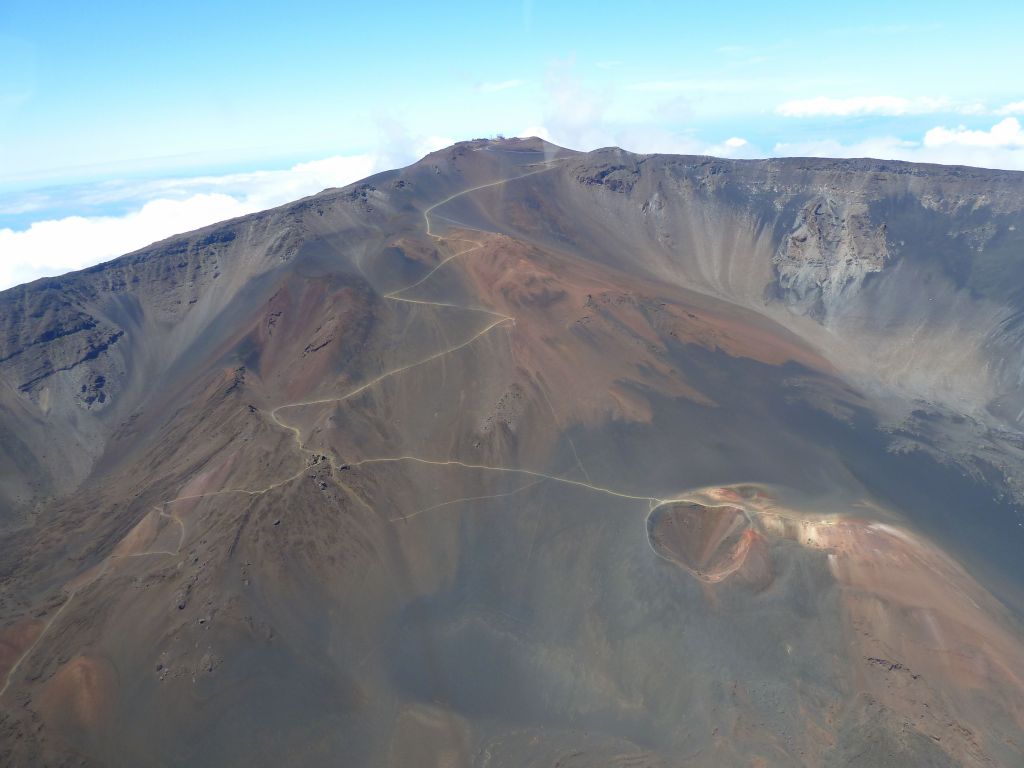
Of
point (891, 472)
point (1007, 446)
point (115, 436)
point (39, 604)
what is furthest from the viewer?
point (115, 436)

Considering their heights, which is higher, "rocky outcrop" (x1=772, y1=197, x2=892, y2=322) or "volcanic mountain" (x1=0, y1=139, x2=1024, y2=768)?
"rocky outcrop" (x1=772, y1=197, x2=892, y2=322)

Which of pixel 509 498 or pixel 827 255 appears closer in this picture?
pixel 509 498

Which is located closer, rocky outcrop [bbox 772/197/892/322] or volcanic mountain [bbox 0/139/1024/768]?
volcanic mountain [bbox 0/139/1024/768]

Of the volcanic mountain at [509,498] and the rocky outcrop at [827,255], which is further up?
the rocky outcrop at [827,255]

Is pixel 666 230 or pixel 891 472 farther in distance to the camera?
pixel 666 230

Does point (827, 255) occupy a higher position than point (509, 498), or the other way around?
point (827, 255)

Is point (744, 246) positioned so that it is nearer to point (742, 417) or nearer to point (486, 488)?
point (742, 417)

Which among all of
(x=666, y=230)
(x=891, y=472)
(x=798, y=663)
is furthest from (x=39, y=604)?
(x=666, y=230)

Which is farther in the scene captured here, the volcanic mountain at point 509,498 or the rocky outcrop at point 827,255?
the rocky outcrop at point 827,255
